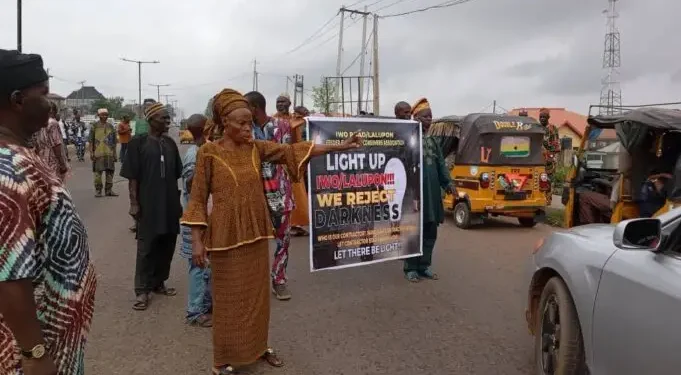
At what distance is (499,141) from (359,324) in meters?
5.37

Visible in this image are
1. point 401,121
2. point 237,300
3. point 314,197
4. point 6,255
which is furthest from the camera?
point 401,121

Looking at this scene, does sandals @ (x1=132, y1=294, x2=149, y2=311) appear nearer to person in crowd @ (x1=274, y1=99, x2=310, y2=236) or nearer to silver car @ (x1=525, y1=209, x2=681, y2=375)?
person in crowd @ (x1=274, y1=99, x2=310, y2=236)

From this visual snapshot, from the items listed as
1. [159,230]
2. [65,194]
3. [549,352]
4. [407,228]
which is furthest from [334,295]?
[65,194]

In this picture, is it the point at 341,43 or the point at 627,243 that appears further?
the point at 341,43

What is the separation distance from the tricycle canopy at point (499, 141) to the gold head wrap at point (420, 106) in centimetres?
340

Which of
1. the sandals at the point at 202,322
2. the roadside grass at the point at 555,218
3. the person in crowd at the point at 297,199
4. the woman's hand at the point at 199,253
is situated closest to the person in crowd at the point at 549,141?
the roadside grass at the point at 555,218

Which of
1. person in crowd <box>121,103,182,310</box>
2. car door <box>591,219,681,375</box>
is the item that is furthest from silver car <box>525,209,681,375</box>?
person in crowd <box>121,103,182,310</box>

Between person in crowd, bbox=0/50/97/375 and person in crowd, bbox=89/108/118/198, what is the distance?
1081 centimetres

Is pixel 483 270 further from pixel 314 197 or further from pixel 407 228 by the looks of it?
pixel 314 197

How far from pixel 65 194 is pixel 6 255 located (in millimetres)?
300

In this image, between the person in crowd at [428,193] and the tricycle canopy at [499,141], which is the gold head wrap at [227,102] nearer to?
the person in crowd at [428,193]

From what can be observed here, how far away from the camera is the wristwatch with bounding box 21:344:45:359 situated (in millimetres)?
Result: 1692

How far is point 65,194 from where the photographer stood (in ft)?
6.13

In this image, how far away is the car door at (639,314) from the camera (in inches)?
87.6
